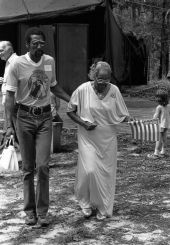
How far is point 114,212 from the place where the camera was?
19.5 ft

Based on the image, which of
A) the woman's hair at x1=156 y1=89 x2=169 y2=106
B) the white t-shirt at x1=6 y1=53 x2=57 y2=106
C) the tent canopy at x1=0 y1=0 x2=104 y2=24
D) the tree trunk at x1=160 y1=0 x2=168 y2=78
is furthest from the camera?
the tree trunk at x1=160 y1=0 x2=168 y2=78

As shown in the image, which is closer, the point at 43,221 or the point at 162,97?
the point at 43,221

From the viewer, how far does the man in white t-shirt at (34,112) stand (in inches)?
209

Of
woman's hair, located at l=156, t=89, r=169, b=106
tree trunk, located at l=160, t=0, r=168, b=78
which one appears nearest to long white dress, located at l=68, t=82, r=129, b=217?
woman's hair, located at l=156, t=89, r=169, b=106

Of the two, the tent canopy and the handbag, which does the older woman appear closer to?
the handbag

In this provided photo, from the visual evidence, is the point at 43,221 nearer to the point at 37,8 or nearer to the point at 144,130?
the point at 144,130

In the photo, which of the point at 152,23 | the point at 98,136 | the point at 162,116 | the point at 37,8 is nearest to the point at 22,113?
the point at 98,136

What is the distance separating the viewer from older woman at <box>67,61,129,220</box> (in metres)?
5.62

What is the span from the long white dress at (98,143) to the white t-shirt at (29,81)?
0.44 metres

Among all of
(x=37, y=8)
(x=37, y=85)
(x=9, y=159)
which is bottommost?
(x=9, y=159)

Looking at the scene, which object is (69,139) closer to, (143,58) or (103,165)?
(103,165)

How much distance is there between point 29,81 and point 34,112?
312mm

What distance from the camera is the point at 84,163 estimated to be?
5680 millimetres

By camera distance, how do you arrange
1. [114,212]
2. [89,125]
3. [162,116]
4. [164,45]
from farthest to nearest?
[164,45] < [162,116] < [114,212] < [89,125]
